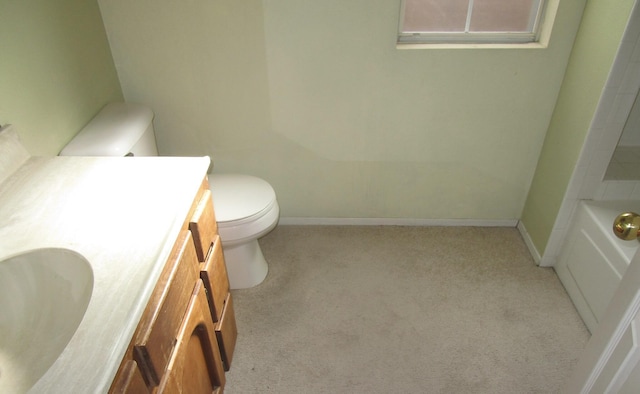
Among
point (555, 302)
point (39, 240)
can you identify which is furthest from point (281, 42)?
point (555, 302)

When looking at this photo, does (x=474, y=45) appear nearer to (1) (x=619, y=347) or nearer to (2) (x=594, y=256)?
(2) (x=594, y=256)

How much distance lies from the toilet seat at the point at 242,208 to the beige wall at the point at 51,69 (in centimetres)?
62

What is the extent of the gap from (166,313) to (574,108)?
1805 millimetres

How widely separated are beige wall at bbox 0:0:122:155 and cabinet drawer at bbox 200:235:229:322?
69 cm

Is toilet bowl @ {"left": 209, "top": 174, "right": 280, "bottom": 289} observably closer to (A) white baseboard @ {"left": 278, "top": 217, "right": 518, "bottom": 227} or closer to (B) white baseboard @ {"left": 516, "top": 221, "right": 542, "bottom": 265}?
(A) white baseboard @ {"left": 278, "top": 217, "right": 518, "bottom": 227}

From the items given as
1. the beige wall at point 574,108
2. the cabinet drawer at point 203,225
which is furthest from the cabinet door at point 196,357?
the beige wall at point 574,108

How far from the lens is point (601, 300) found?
1764mm

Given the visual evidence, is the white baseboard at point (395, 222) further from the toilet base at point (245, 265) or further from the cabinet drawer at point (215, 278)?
the cabinet drawer at point (215, 278)

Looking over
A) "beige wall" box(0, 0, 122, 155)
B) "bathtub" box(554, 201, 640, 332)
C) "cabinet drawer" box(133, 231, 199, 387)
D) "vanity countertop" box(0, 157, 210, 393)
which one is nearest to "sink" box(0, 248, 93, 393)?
"vanity countertop" box(0, 157, 210, 393)

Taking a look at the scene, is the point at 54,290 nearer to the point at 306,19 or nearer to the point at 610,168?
the point at 306,19

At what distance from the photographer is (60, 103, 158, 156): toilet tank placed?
1594mm

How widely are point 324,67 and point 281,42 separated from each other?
0.72 ft

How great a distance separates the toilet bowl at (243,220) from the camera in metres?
1.80

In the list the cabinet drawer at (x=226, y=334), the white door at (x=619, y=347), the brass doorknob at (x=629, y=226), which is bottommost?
the cabinet drawer at (x=226, y=334)
